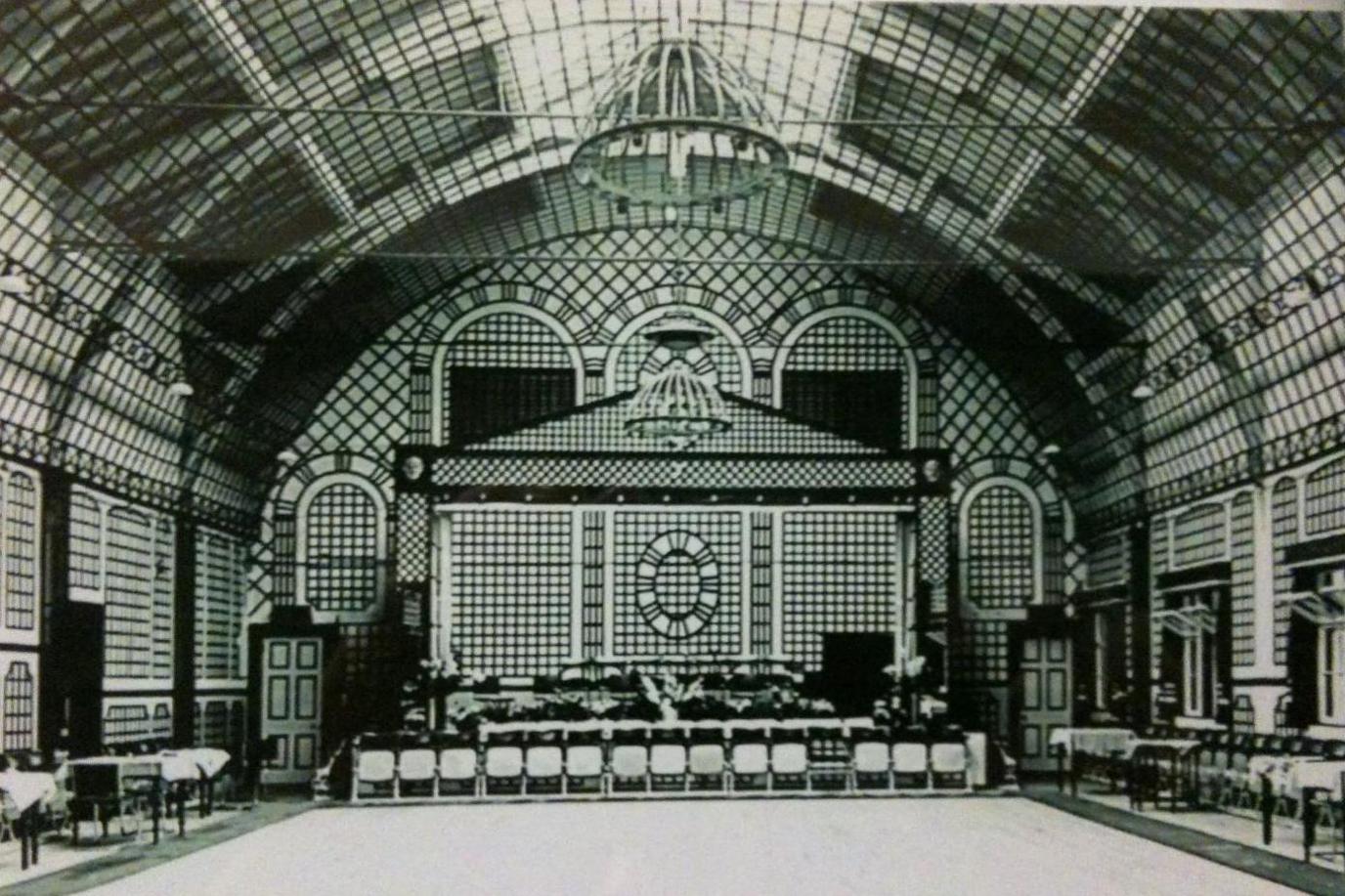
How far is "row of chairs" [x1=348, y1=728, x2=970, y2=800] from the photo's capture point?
2208 centimetres

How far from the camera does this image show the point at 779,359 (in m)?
20.8

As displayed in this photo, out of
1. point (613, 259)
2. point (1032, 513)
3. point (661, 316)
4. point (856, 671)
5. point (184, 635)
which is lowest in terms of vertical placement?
point (856, 671)

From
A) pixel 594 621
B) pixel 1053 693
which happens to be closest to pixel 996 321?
pixel 1053 693

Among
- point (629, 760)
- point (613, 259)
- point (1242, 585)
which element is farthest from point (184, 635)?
point (1242, 585)

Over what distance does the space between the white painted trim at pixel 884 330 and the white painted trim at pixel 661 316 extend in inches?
19.8

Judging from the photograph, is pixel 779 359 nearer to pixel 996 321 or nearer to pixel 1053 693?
pixel 996 321

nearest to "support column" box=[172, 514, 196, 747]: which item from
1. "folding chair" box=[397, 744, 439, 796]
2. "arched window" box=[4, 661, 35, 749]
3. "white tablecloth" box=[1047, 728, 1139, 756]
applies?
"arched window" box=[4, 661, 35, 749]

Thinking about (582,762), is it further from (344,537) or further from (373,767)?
(344,537)

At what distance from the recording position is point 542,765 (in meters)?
22.3

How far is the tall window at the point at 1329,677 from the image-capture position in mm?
18391

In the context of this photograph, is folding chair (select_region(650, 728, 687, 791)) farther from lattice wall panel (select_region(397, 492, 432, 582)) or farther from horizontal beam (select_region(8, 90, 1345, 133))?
horizontal beam (select_region(8, 90, 1345, 133))

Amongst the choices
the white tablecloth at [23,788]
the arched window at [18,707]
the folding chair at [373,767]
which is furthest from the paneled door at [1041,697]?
the arched window at [18,707]

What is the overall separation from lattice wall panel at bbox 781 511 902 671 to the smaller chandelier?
1.60 m

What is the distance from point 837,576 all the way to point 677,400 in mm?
3215
